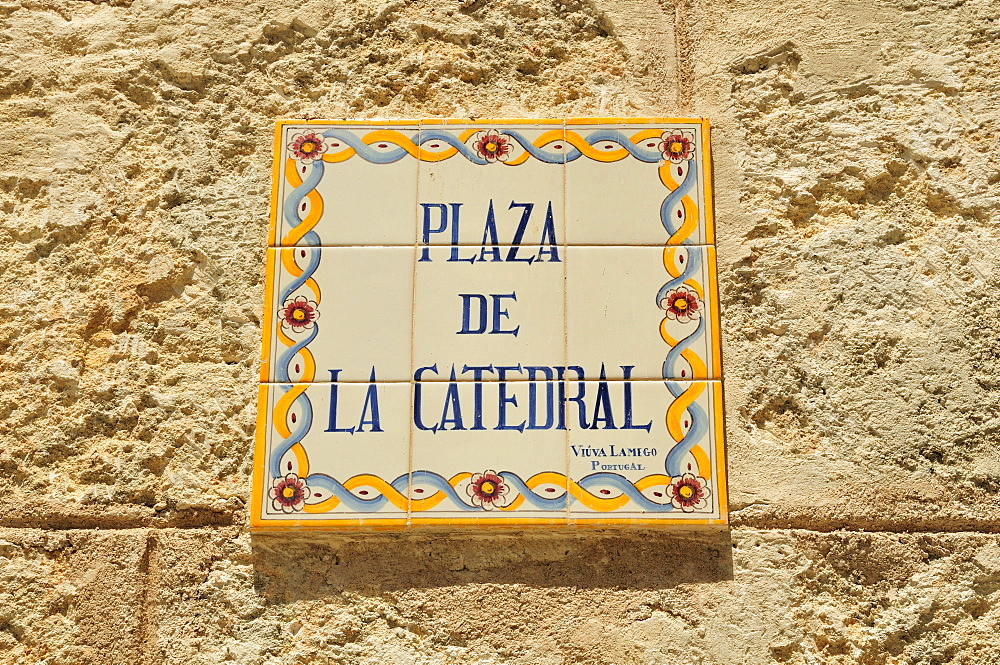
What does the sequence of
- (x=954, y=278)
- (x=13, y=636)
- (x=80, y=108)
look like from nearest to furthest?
(x=13, y=636) < (x=954, y=278) < (x=80, y=108)

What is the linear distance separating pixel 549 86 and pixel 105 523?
119cm

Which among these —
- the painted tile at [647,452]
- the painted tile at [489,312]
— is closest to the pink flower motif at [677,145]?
the painted tile at [489,312]

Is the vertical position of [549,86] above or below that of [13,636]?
above

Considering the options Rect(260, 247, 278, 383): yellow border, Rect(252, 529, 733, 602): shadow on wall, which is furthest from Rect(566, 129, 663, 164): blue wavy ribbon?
Rect(252, 529, 733, 602): shadow on wall

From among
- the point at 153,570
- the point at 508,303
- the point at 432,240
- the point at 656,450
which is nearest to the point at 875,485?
the point at 656,450

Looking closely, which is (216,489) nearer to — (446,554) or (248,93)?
(446,554)

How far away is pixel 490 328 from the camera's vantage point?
66.2 inches

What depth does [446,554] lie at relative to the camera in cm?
160

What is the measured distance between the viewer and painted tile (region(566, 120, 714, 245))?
1.73m

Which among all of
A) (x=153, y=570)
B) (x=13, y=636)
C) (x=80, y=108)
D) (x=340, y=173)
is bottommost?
(x=13, y=636)

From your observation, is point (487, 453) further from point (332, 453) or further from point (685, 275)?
point (685, 275)

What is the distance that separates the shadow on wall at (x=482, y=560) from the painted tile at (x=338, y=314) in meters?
0.30

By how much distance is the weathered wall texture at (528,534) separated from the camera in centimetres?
156

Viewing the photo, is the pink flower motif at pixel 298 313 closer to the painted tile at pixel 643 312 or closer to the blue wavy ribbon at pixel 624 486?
the painted tile at pixel 643 312
